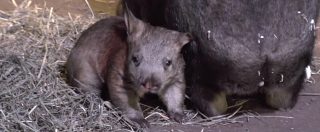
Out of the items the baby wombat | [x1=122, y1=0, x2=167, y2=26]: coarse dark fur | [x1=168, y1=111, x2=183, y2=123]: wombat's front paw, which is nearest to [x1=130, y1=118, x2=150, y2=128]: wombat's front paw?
the baby wombat

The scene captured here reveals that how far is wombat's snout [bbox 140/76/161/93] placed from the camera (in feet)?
15.3

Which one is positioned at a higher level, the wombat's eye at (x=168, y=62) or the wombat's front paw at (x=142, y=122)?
the wombat's eye at (x=168, y=62)

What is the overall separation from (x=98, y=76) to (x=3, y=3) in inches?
78.5

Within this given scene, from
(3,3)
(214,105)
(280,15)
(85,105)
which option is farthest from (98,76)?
(3,3)

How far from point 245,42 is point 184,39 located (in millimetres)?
327

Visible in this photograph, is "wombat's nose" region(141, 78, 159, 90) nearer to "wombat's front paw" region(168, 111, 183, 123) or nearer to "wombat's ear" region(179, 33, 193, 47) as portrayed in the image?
"wombat's ear" region(179, 33, 193, 47)

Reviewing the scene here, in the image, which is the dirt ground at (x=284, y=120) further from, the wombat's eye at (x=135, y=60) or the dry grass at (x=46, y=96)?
the wombat's eye at (x=135, y=60)

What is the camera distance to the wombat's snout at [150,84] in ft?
15.3

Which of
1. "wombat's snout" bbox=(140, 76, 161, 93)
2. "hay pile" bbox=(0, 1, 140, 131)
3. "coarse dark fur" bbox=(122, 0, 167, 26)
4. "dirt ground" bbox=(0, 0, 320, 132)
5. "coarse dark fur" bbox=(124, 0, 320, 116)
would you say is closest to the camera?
"wombat's snout" bbox=(140, 76, 161, 93)

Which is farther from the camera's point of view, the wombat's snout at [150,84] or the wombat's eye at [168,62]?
the wombat's eye at [168,62]

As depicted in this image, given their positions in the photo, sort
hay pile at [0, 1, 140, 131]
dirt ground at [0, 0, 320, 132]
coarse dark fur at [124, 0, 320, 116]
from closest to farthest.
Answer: coarse dark fur at [124, 0, 320, 116]
hay pile at [0, 1, 140, 131]
dirt ground at [0, 0, 320, 132]

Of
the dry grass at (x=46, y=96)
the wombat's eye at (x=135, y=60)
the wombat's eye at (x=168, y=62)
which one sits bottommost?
the dry grass at (x=46, y=96)

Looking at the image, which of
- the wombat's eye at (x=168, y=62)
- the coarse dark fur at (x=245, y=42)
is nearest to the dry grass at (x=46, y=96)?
the coarse dark fur at (x=245, y=42)

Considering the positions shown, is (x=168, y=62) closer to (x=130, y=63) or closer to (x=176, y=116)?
(x=130, y=63)
